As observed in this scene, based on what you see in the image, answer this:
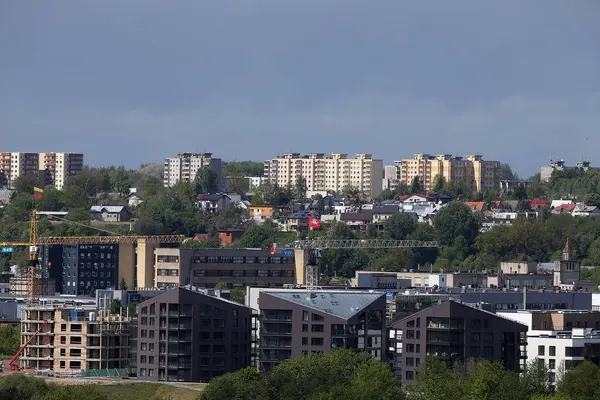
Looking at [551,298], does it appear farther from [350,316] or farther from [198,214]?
[198,214]

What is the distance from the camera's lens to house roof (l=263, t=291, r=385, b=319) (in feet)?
276

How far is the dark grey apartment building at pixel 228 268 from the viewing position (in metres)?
121

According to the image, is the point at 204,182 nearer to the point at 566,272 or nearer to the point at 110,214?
the point at 110,214

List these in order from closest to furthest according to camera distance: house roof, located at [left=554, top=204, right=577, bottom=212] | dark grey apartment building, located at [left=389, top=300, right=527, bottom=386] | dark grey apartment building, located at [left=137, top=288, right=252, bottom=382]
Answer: dark grey apartment building, located at [left=389, top=300, right=527, bottom=386] < dark grey apartment building, located at [left=137, top=288, right=252, bottom=382] < house roof, located at [left=554, top=204, right=577, bottom=212]

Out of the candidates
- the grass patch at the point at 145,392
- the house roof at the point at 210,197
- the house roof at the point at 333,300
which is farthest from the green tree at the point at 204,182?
the grass patch at the point at 145,392

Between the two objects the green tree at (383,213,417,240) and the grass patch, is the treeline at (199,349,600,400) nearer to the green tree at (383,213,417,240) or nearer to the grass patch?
the grass patch

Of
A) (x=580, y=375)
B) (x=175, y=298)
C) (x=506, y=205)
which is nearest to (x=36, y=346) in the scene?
(x=175, y=298)

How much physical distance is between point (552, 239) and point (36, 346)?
236 ft

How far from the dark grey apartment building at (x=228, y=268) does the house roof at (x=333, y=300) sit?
114 feet

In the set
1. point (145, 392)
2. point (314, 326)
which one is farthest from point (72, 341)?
point (314, 326)

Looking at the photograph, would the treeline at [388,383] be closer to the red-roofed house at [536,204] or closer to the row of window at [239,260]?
the row of window at [239,260]

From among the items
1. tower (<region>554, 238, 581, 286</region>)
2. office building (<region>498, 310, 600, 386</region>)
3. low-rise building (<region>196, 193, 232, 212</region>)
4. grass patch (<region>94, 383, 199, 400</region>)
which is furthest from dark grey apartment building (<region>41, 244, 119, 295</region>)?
office building (<region>498, 310, 600, 386</region>)

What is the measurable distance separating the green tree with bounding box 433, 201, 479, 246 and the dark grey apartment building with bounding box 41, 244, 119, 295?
32176 mm

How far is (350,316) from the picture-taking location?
83.7m
